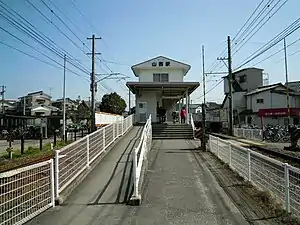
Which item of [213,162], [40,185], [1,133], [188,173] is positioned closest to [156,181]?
[188,173]

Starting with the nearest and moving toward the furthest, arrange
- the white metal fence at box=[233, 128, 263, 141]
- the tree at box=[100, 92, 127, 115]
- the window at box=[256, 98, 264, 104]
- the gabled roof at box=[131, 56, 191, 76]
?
the white metal fence at box=[233, 128, 263, 141], the gabled roof at box=[131, 56, 191, 76], the window at box=[256, 98, 264, 104], the tree at box=[100, 92, 127, 115]

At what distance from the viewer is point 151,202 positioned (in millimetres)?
6438

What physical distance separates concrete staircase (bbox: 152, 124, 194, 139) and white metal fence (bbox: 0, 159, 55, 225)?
16.3 meters

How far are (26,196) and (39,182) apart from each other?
0.57 m

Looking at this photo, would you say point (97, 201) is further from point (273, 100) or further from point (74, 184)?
point (273, 100)

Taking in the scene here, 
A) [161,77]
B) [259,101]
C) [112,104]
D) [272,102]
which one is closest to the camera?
[161,77]

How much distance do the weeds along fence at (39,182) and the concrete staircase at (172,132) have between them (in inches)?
523

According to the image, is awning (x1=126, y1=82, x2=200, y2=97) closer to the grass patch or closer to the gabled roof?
the gabled roof

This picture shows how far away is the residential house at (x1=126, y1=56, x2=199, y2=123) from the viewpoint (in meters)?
27.7

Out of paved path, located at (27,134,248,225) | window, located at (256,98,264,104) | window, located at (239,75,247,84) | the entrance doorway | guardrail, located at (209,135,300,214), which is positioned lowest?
paved path, located at (27,134,248,225)

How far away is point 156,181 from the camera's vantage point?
8500 millimetres

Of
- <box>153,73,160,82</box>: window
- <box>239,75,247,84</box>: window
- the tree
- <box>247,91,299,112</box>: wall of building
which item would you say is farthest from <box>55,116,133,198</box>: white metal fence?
the tree

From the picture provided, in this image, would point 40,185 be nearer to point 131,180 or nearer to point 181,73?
point 131,180

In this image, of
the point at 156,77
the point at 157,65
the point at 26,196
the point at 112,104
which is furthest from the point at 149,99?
the point at 112,104
